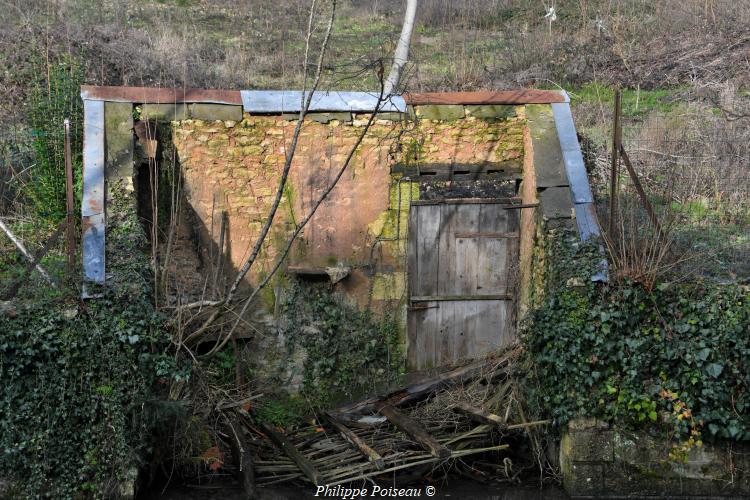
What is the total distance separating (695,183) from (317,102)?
5.11 meters

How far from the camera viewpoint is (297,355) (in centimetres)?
841

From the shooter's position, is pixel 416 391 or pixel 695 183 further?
pixel 695 183

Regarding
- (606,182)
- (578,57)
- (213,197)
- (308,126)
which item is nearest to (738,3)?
(578,57)

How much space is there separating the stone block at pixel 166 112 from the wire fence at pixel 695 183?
4942 mm

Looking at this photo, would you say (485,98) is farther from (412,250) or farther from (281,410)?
(281,410)

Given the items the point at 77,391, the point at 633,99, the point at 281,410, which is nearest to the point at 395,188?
the point at 281,410

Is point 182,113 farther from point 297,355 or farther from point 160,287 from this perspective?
point 297,355

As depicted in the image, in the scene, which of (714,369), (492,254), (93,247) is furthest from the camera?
(492,254)

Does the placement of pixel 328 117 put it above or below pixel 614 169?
above

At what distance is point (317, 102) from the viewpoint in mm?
8406

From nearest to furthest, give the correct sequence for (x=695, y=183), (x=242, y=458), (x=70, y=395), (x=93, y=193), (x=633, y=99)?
1. (x=70, y=395)
2. (x=242, y=458)
3. (x=93, y=193)
4. (x=695, y=183)
5. (x=633, y=99)

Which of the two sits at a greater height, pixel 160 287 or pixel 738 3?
pixel 738 3

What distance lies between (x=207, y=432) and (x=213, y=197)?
266 centimetres

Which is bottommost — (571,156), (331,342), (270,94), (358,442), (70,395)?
(358,442)
